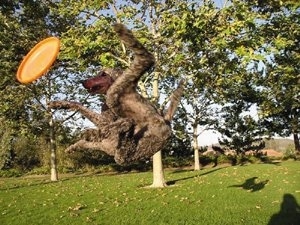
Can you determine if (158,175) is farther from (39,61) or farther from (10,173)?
(10,173)

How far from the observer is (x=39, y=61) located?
473 centimetres

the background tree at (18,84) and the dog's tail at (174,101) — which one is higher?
the background tree at (18,84)

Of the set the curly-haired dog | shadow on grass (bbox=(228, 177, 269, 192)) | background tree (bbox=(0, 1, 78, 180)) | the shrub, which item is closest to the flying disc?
the curly-haired dog

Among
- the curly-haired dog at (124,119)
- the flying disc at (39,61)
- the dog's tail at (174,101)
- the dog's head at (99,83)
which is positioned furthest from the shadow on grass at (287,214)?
the flying disc at (39,61)

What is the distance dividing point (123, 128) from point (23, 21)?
1502cm

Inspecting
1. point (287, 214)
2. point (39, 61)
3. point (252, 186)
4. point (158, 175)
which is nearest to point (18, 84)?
point (158, 175)

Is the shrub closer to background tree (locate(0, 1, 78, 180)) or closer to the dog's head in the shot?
background tree (locate(0, 1, 78, 180))

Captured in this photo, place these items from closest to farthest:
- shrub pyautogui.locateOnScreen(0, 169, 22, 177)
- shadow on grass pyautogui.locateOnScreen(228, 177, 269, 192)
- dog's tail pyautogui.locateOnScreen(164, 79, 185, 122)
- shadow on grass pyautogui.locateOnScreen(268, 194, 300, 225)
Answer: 1. dog's tail pyautogui.locateOnScreen(164, 79, 185, 122)
2. shadow on grass pyautogui.locateOnScreen(268, 194, 300, 225)
3. shadow on grass pyautogui.locateOnScreen(228, 177, 269, 192)
4. shrub pyautogui.locateOnScreen(0, 169, 22, 177)

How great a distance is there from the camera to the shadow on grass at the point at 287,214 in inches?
517

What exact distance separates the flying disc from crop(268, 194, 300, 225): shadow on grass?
33.9 feet

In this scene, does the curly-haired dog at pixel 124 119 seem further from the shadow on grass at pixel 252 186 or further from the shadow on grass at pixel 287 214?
the shadow on grass at pixel 252 186

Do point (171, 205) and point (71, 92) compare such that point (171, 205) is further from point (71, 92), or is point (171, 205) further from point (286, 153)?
point (286, 153)

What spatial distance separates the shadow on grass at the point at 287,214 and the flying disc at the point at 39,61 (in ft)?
33.9

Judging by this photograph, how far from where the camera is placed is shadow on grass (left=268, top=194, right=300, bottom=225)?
1312cm
